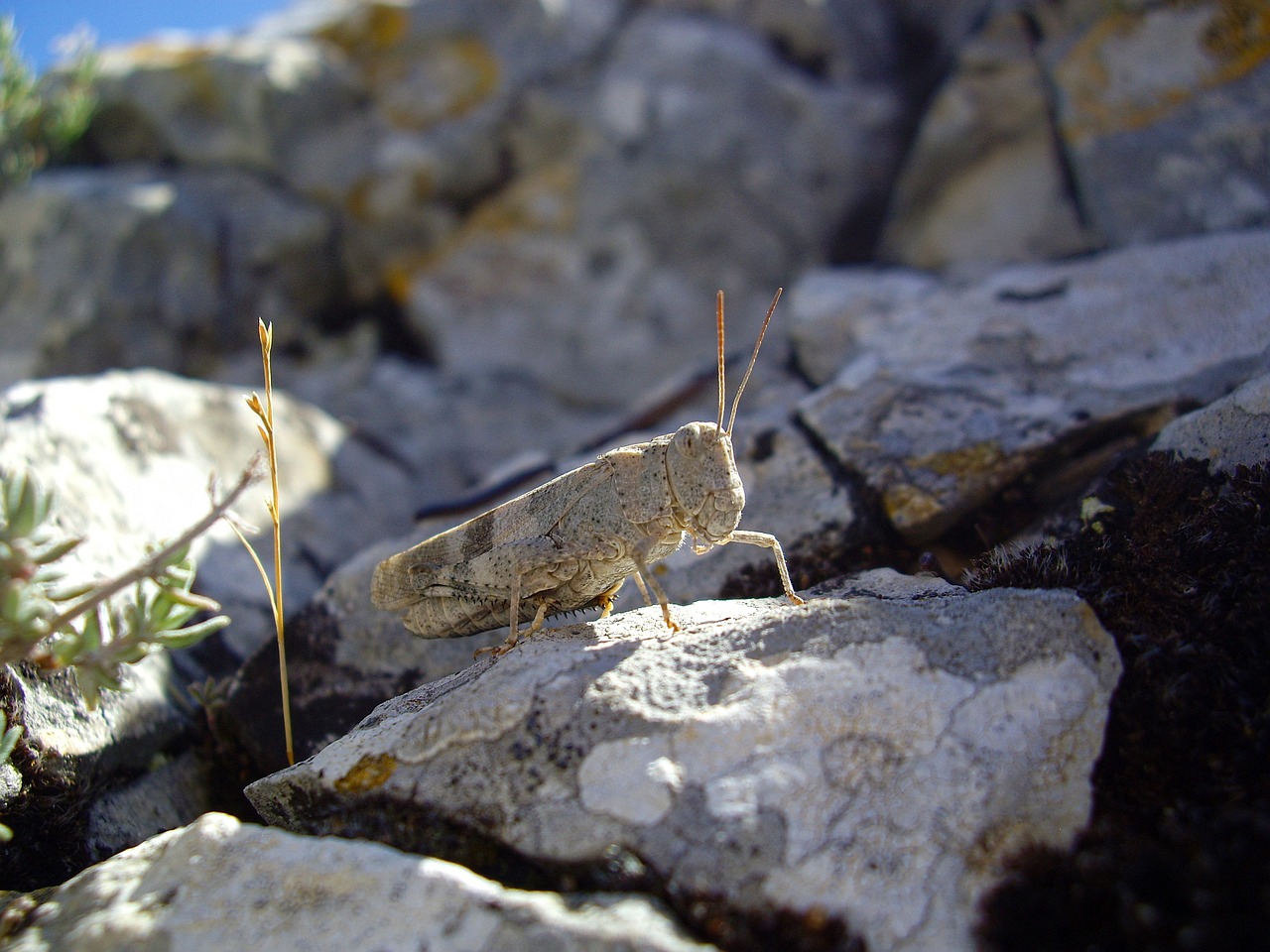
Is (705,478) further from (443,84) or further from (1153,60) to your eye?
(443,84)

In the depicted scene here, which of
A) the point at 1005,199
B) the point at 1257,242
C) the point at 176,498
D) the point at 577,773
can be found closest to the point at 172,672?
the point at 176,498

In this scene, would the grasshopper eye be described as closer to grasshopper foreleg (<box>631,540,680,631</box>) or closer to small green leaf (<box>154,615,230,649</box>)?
grasshopper foreleg (<box>631,540,680,631</box>)

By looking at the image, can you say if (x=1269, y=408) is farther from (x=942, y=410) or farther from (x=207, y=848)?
(x=207, y=848)

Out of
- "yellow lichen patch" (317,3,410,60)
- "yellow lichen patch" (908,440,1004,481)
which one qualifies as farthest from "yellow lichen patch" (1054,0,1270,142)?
"yellow lichen patch" (317,3,410,60)

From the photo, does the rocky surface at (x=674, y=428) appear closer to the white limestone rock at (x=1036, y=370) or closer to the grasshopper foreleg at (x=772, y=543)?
the white limestone rock at (x=1036, y=370)

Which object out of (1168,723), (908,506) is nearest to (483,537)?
(908,506)

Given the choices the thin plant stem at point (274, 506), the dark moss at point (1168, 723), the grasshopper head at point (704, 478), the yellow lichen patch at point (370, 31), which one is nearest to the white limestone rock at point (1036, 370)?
the dark moss at point (1168, 723)
